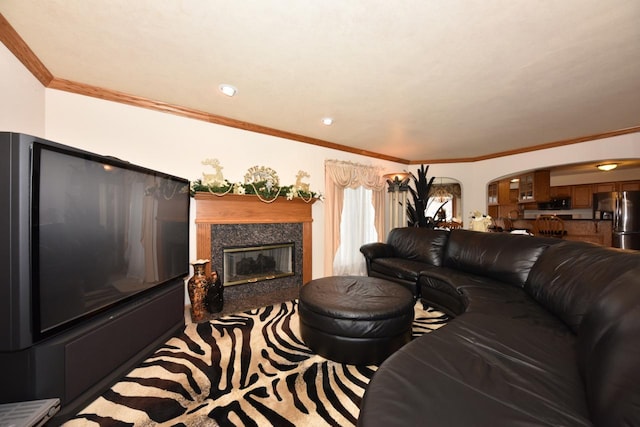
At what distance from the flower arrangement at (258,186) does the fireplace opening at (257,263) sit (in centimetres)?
71

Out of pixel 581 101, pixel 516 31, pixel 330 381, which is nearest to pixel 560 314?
pixel 330 381

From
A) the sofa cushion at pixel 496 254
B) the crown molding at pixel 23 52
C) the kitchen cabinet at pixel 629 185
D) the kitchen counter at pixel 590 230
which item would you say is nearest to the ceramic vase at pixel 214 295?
the crown molding at pixel 23 52

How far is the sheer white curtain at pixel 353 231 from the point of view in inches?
169

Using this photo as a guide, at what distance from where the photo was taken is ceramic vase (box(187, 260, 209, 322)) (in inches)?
94.4

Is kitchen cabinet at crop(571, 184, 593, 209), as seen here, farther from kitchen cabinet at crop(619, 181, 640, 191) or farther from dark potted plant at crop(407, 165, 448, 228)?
dark potted plant at crop(407, 165, 448, 228)

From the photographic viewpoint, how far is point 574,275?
63.7 inches

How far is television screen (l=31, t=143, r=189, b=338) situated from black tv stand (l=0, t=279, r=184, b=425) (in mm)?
84

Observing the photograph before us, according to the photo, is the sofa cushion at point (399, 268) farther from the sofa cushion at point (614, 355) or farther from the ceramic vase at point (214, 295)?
the ceramic vase at point (214, 295)

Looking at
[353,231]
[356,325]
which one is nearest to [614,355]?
[356,325]

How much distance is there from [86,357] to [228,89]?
7.37ft

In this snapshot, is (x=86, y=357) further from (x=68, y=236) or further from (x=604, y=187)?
(x=604, y=187)

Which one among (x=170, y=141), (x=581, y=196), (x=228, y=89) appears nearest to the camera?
(x=228, y=89)

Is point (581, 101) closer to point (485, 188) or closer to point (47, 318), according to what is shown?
point (485, 188)

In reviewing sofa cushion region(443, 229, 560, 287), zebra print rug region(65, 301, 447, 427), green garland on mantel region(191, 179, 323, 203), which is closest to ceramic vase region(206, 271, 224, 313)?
zebra print rug region(65, 301, 447, 427)
